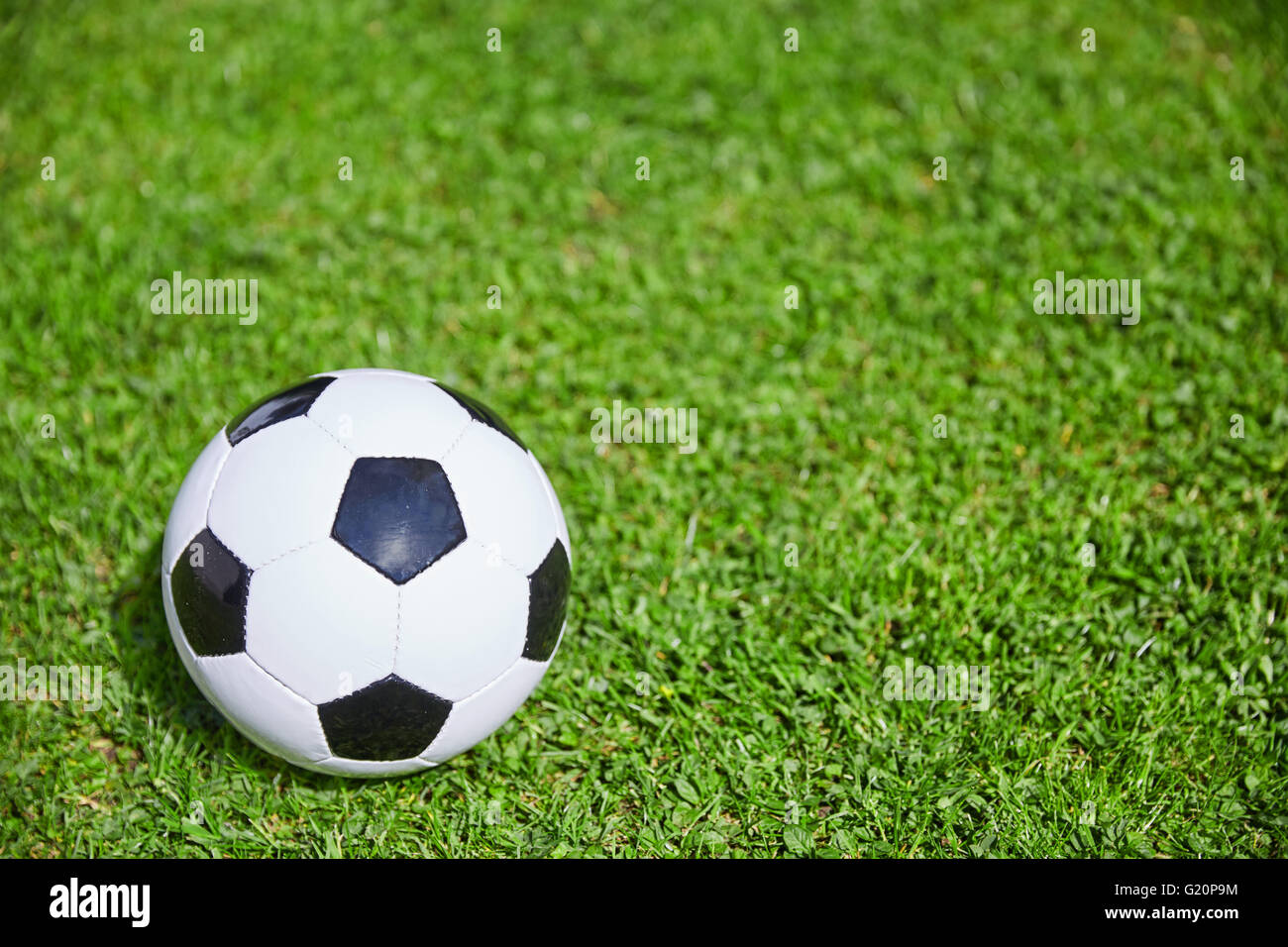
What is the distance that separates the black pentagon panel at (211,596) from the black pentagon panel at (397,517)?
0.32 m

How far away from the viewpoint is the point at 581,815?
Answer: 313cm

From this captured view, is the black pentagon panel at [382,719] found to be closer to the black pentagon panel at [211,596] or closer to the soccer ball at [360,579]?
the soccer ball at [360,579]

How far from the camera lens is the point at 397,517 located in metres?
2.65

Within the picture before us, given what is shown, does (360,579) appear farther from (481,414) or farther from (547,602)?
Result: (481,414)

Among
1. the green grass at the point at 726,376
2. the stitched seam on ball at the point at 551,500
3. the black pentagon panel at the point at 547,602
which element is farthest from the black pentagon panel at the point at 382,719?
the stitched seam on ball at the point at 551,500

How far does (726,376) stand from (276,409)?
6.89 feet

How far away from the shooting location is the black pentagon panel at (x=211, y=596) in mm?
2652

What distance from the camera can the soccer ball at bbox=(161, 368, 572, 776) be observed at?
8.55ft

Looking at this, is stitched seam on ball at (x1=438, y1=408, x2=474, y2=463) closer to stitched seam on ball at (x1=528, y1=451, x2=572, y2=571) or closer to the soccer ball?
the soccer ball

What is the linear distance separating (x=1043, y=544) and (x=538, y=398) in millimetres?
2124

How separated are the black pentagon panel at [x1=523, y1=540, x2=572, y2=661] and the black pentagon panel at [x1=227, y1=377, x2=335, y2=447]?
824mm

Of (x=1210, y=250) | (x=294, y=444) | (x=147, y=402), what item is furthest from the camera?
(x=1210, y=250)
